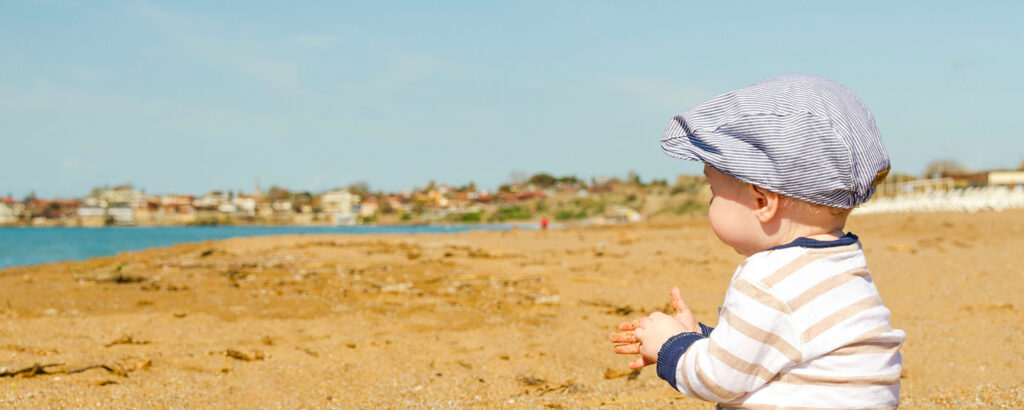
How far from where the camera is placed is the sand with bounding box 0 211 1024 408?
115 inches

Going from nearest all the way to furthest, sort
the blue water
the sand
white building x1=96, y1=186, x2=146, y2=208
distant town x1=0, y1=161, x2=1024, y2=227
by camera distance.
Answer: the sand
the blue water
distant town x1=0, y1=161, x2=1024, y2=227
white building x1=96, y1=186, x2=146, y2=208

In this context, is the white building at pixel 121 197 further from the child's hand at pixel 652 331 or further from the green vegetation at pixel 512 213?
the child's hand at pixel 652 331

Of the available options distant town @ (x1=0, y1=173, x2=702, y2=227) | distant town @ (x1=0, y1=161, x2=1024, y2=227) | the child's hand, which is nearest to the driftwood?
the child's hand

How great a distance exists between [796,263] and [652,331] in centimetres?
39

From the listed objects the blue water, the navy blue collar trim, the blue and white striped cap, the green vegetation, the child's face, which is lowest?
the green vegetation

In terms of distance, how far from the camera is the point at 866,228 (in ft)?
41.9

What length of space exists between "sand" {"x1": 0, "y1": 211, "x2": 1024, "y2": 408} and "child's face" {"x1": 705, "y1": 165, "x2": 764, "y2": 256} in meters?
1.32

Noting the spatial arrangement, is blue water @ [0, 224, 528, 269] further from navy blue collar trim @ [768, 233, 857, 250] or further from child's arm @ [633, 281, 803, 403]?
navy blue collar trim @ [768, 233, 857, 250]

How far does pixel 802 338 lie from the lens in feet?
4.57

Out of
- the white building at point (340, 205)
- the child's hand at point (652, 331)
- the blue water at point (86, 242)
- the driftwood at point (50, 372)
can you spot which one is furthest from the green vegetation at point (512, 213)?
the child's hand at point (652, 331)

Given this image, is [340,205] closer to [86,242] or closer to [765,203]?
[86,242]

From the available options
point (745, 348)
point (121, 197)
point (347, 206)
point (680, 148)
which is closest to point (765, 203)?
point (680, 148)

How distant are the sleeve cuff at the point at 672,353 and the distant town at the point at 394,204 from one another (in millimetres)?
35656

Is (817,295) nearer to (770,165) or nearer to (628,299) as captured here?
(770,165)
